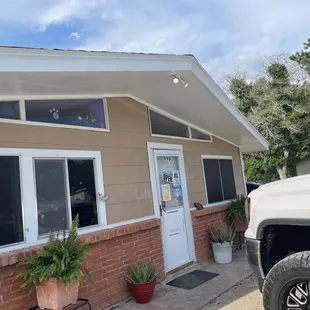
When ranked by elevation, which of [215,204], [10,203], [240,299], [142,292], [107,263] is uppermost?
[10,203]

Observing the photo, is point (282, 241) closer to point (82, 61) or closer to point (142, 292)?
point (142, 292)

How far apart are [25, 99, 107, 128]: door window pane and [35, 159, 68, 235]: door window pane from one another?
0.55 metres

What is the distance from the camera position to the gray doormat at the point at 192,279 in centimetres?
493

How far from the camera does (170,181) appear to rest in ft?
19.1

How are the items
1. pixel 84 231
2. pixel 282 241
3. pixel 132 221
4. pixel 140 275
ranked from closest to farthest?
pixel 282 241
pixel 84 231
pixel 140 275
pixel 132 221

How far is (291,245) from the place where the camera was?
304cm

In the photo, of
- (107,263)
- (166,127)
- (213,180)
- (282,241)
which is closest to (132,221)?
(107,263)

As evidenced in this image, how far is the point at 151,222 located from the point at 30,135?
2.27 m

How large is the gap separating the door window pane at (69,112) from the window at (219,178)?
9.61ft

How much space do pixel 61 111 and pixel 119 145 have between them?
1.06 metres

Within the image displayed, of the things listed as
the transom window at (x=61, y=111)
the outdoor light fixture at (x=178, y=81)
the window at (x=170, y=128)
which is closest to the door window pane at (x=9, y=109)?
the transom window at (x=61, y=111)

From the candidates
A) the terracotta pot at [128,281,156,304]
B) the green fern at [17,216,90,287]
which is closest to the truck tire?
the green fern at [17,216,90,287]

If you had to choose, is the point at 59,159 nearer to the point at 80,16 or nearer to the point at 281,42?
the point at 80,16

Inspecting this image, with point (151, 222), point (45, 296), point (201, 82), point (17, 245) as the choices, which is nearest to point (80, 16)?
point (201, 82)
